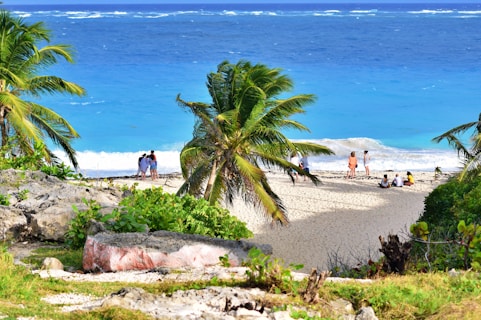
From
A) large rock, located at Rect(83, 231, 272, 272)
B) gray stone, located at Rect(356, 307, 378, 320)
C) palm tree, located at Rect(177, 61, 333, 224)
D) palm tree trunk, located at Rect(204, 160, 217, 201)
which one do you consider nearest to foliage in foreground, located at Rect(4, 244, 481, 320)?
gray stone, located at Rect(356, 307, 378, 320)

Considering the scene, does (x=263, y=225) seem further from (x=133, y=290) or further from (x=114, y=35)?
(x=114, y=35)

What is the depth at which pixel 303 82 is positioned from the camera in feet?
214

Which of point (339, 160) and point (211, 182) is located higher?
point (339, 160)

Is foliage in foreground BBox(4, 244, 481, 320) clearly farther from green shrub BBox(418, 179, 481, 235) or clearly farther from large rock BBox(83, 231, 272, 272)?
green shrub BBox(418, 179, 481, 235)

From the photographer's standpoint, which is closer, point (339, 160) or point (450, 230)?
point (450, 230)

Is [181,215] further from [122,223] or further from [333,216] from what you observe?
[333,216]

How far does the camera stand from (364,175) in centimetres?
3262

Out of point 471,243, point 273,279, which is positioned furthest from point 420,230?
point 273,279

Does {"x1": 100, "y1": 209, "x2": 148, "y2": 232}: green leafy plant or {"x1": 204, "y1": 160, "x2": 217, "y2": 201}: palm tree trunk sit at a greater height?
{"x1": 204, "y1": 160, "x2": 217, "y2": 201}: palm tree trunk

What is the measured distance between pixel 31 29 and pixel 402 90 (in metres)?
48.0

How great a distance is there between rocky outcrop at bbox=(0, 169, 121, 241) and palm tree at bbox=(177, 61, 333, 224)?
3.16 metres

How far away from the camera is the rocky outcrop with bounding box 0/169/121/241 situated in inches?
521

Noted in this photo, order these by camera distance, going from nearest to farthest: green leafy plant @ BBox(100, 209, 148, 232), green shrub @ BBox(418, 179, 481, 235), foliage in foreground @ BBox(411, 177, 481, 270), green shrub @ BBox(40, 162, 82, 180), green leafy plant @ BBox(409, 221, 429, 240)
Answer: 1. foliage in foreground @ BBox(411, 177, 481, 270)
2. green leafy plant @ BBox(409, 221, 429, 240)
3. green leafy plant @ BBox(100, 209, 148, 232)
4. green shrub @ BBox(418, 179, 481, 235)
5. green shrub @ BBox(40, 162, 82, 180)

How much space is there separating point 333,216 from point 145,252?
47.4 ft
